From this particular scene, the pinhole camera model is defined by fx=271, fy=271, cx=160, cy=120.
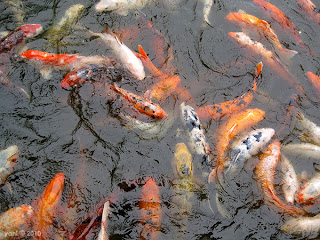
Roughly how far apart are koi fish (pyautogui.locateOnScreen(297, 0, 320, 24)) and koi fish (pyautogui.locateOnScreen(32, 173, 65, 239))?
22.6 feet

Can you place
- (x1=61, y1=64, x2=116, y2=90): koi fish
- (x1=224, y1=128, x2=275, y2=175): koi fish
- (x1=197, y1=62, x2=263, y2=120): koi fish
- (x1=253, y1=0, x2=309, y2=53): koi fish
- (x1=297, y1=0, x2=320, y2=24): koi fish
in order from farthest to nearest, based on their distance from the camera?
(x1=297, y1=0, x2=320, y2=24): koi fish, (x1=253, y1=0, x2=309, y2=53): koi fish, (x1=61, y1=64, x2=116, y2=90): koi fish, (x1=197, y1=62, x2=263, y2=120): koi fish, (x1=224, y1=128, x2=275, y2=175): koi fish

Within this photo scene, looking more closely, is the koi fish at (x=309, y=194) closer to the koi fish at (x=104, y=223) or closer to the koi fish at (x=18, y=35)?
the koi fish at (x=104, y=223)

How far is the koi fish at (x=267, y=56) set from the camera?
587cm

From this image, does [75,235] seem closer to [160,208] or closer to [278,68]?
[160,208]

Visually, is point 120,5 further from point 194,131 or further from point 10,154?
point 10,154

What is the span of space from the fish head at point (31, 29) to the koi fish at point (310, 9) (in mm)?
6527

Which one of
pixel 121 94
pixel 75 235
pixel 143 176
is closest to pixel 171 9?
pixel 121 94

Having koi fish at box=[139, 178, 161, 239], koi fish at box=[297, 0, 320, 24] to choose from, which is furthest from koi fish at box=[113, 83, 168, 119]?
koi fish at box=[297, 0, 320, 24]

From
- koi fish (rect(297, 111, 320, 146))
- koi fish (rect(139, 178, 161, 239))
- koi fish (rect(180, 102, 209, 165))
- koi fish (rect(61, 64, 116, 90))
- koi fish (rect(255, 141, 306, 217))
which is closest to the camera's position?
koi fish (rect(139, 178, 161, 239))

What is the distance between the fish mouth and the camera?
4689 mm

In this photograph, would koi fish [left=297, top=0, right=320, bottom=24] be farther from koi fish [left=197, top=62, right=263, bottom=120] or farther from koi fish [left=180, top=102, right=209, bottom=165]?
koi fish [left=180, top=102, right=209, bottom=165]

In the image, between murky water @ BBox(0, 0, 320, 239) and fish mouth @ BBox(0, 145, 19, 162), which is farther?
fish mouth @ BBox(0, 145, 19, 162)

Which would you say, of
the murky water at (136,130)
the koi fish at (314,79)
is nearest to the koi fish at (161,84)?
the murky water at (136,130)

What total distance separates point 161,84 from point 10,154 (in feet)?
10.2
